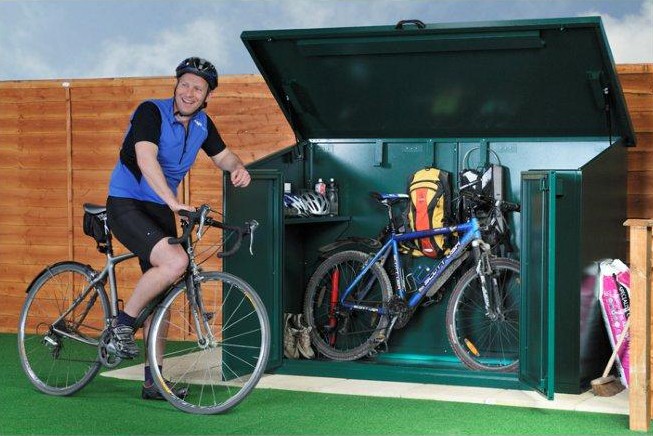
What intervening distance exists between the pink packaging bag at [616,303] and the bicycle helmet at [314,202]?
1702 mm

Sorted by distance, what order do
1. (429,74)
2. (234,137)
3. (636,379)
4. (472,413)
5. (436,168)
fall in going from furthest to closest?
(234,137) → (436,168) → (429,74) → (472,413) → (636,379)

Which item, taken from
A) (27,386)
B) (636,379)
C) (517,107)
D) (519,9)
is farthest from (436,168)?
(27,386)

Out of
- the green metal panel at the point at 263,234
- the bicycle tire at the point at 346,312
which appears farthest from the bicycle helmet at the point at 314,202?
the green metal panel at the point at 263,234

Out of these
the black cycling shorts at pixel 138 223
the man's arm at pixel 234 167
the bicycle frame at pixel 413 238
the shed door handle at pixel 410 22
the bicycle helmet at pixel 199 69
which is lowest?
the bicycle frame at pixel 413 238

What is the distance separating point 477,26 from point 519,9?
192 centimetres

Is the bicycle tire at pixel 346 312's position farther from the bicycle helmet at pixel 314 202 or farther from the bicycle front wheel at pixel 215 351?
the bicycle front wheel at pixel 215 351

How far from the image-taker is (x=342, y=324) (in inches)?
257

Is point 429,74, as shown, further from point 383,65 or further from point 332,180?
point 332,180

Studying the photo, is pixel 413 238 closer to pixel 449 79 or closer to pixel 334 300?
pixel 334 300

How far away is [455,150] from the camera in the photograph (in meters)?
6.36

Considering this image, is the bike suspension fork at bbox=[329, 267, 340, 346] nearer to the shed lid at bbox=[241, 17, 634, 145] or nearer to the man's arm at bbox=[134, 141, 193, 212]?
the shed lid at bbox=[241, 17, 634, 145]

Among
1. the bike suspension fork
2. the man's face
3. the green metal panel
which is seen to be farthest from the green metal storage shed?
the man's face

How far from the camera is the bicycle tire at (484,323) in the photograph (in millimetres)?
5941

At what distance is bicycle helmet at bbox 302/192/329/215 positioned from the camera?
636 centimetres
